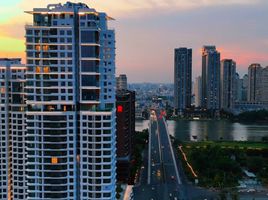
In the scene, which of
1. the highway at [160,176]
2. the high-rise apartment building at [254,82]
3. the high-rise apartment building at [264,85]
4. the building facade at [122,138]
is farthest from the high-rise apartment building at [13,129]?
the high-rise apartment building at [254,82]

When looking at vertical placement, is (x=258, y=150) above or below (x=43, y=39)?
below

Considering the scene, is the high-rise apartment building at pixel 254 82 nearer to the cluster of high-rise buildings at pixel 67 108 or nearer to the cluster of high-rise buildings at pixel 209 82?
the cluster of high-rise buildings at pixel 209 82

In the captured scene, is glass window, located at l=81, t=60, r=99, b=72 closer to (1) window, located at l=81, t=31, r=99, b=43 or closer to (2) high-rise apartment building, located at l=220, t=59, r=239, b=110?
(1) window, located at l=81, t=31, r=99, b=43

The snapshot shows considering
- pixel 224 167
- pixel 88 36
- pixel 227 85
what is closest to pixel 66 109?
pixel 88 36

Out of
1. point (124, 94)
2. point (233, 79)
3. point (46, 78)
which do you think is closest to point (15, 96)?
point (46, 78)

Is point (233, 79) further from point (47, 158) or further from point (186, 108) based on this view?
point (47, 158)

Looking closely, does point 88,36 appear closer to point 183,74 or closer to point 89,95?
point 89,95
